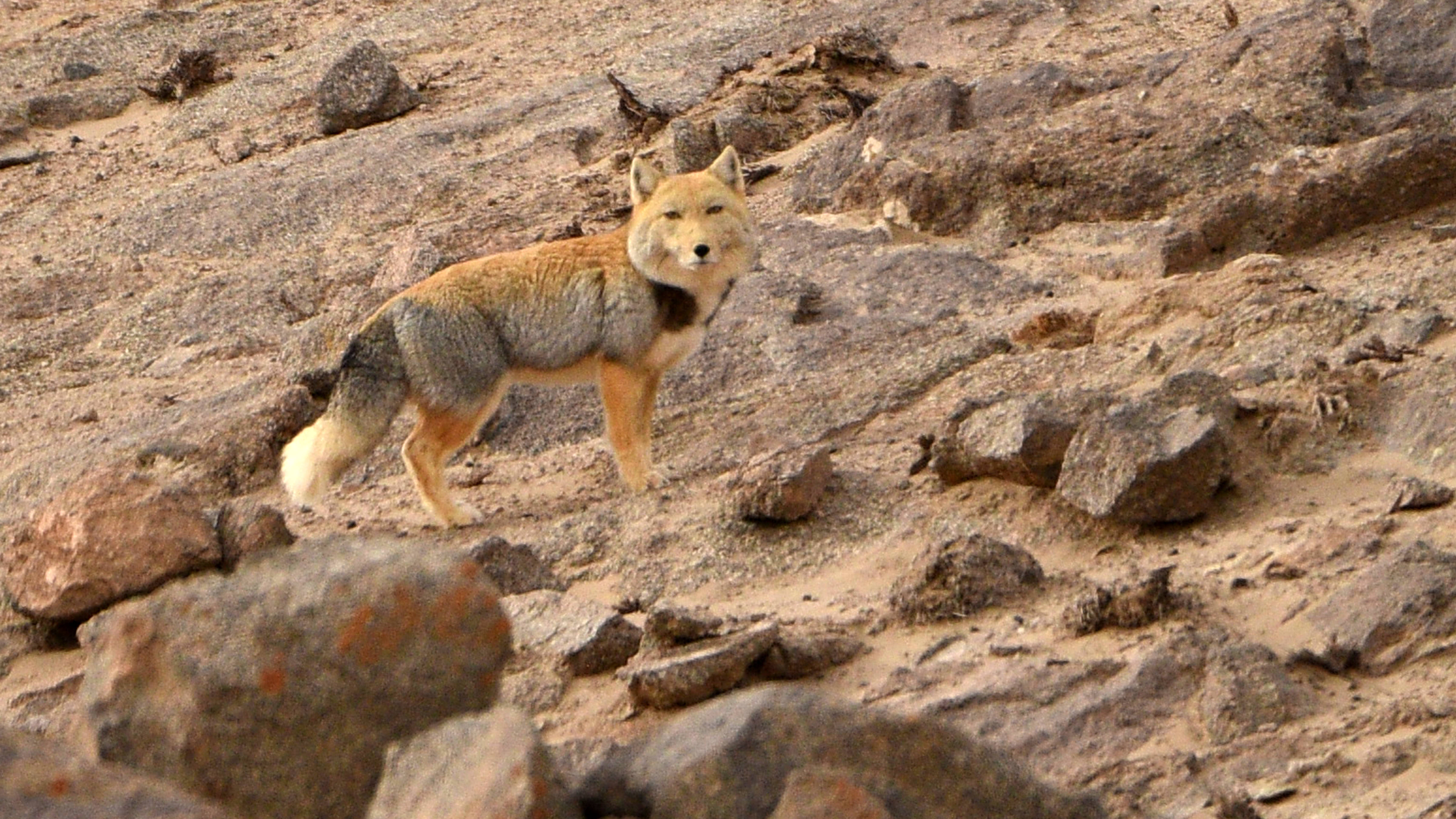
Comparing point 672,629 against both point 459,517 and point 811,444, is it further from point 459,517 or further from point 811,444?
point 459,517

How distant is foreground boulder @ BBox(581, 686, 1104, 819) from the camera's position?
3.87m

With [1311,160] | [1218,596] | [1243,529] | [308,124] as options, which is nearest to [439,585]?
[1218,596]

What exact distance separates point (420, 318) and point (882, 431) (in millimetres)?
2528

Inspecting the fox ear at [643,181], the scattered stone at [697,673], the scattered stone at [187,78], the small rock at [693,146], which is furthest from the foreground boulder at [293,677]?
the scattered stone at [187,78]

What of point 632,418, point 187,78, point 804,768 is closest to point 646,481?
point 632,418

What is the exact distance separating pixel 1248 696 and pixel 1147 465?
1581mm

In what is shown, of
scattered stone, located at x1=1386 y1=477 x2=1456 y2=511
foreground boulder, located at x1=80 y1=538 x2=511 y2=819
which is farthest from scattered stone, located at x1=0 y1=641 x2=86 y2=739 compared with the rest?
scattered stone, located at x1=1386 y1=477 x2=1456 y2=511

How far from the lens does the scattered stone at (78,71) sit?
18812 millimetres

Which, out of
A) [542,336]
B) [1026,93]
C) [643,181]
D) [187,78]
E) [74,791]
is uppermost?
[74,791]

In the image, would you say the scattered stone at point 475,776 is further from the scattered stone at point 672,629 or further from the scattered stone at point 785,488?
the scattered stone at point 785,488

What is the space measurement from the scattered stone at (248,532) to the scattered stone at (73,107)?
10612 mm

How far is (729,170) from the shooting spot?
34.8 ft

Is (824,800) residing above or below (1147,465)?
above

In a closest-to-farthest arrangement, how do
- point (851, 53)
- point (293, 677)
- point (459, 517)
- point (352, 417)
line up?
point (293, 677)
point (352, 417)
point (459, 517)
point (851, 53)
